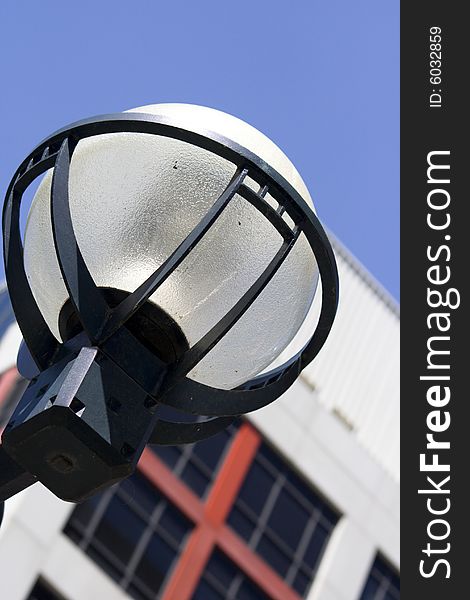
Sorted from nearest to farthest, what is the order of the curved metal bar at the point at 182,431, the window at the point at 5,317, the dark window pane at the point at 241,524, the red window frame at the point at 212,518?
→ the curved metal bar at the point at 182,431 < the red window frame at the point at 212,518 < the dark window pane at the point at 241,524 < the window at the point at 5,317

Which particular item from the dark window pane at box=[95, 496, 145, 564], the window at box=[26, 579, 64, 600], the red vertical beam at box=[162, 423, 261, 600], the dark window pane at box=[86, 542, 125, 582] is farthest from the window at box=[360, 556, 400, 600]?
the window at box=[26, 579, 64, 600]

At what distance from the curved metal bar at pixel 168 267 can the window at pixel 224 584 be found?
20151mm

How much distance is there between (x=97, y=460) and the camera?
267 cm

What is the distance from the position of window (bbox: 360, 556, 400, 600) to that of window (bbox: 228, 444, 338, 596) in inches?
56.4

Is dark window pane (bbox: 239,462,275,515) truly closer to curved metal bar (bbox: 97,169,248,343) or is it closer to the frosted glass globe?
the frosted glass globe

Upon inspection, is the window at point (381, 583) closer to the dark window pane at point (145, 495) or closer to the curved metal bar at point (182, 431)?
the dark window pane at point (145, 495)

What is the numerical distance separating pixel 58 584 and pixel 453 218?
9.65m

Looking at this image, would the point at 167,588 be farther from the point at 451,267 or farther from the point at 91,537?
the point at 451,267

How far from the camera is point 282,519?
24.7 m

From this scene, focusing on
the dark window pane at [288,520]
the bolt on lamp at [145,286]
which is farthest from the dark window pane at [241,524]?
the bolt on lamp at [145,286]

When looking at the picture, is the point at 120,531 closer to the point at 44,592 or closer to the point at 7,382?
the point at 44,592

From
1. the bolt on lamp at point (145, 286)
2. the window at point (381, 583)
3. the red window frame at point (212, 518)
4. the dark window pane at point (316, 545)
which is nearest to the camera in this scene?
the bolt on lamp at point (145, 286)

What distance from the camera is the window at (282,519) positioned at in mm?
24047

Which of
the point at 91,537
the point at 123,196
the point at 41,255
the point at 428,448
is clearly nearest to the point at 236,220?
the point at 123,196
